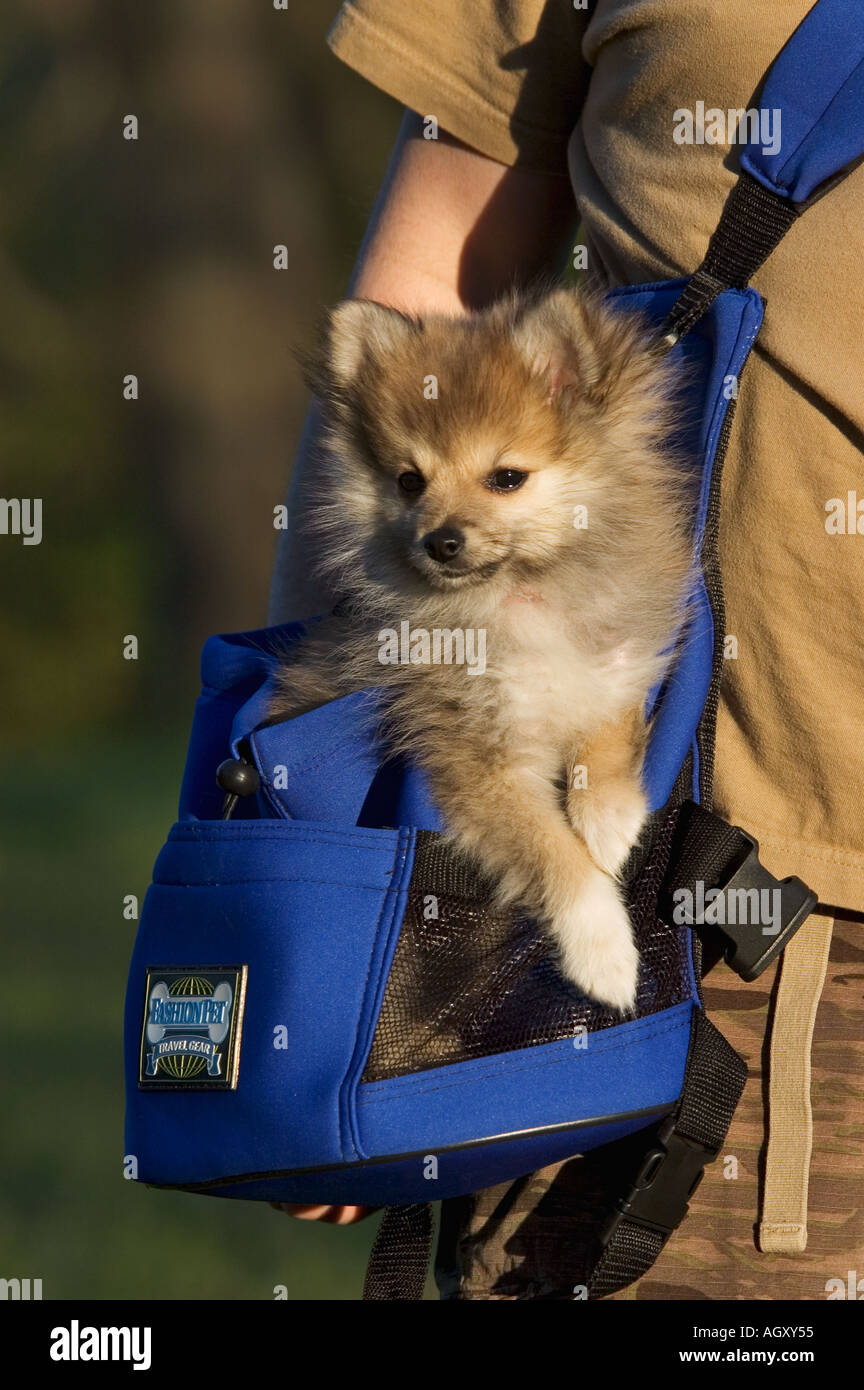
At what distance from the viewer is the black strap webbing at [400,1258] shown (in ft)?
6.19

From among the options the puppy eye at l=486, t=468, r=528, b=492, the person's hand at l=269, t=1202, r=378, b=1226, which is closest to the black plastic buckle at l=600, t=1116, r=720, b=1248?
the person's hand at l=269, t=1202, r=378, b=1226

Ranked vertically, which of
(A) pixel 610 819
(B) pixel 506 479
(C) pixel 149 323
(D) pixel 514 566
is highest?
(C) pixel 149 323

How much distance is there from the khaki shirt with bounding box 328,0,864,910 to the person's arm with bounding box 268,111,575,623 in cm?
26

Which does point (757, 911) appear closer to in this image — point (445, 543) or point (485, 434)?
point (445, 543)

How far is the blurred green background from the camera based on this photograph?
9.79 meters

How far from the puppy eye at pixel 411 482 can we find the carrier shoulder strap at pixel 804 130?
2.48 feet

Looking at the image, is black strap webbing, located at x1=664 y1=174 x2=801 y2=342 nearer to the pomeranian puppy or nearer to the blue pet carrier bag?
the blue pet carrier bag

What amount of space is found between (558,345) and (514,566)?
335 millimetres

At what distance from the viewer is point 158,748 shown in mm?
9836

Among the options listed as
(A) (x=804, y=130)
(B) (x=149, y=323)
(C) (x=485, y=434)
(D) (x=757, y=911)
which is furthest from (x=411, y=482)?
(B) (x=149, y=323)

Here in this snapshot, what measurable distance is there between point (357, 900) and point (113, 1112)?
3.79 meters

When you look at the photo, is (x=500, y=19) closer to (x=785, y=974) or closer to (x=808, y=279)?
(x=808, y=279)

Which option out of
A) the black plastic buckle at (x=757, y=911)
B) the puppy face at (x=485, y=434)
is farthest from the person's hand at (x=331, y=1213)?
the puppy face at (x=485, y=434)

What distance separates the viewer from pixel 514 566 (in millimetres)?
2145
